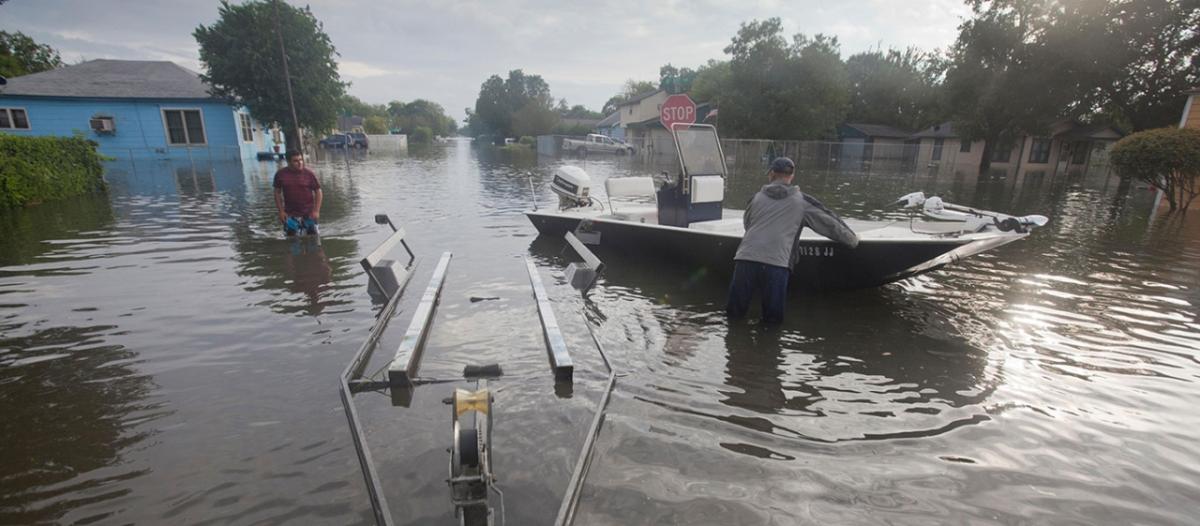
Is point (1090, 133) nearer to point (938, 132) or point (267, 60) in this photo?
point (938, 132)

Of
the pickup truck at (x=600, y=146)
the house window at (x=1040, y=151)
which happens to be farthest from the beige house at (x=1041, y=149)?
the pickup truck at (x=600, y=146)

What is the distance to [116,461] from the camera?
3119 mm

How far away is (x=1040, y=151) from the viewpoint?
1478 inches

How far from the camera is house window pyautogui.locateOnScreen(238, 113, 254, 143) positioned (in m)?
29.5

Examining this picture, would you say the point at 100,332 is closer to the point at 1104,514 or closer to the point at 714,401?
the point at 714,401

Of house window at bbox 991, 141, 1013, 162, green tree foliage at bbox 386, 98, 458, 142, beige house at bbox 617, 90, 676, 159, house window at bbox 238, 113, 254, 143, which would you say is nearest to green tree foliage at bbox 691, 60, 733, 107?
beige house at bbox 617, 90, 676, 159

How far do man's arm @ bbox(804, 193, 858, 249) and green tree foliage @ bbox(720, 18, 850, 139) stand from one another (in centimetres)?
3828

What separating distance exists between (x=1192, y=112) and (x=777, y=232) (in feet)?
57.7

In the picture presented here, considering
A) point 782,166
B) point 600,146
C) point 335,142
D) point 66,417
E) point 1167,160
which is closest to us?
point 66,417

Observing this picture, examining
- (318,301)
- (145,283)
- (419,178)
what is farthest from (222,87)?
(318,301)

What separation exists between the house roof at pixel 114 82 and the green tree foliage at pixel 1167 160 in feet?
125

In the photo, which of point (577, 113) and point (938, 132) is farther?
point (577, 113)

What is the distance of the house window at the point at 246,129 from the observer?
29.5 metres

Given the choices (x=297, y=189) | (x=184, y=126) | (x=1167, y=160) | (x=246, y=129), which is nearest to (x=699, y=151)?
(x=297, y=189)
